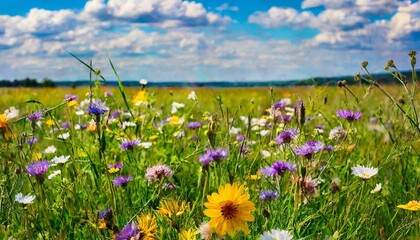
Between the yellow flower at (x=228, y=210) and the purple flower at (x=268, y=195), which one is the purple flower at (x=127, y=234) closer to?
the yellow flower at (x=228, y=210)


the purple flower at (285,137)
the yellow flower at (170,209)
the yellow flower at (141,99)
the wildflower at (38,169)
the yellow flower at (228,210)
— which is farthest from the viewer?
the yellow flower at (141,99)

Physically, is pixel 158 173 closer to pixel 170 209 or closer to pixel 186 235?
pixel 170 209

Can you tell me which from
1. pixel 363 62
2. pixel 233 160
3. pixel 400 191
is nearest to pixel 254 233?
pixel 363 62

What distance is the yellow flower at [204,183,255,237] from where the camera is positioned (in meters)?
1.06

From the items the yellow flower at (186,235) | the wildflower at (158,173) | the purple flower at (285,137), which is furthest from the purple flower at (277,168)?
the yellow flower at (186,235)

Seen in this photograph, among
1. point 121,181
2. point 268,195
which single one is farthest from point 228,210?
point 121,181

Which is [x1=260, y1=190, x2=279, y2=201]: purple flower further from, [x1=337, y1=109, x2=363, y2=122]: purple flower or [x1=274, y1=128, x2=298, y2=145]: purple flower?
[x1=337, y1=109, x2=363, y2=122]: purple flower

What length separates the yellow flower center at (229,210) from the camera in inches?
41.9

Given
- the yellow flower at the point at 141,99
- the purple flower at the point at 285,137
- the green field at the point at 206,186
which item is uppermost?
the yellow flower at the point at 141,99

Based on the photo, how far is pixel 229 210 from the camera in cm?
107

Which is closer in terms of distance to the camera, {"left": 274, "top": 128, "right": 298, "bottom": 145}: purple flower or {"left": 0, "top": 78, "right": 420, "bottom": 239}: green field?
{"left": 0, "top": 78, "right": 420, "bottom": 239}: green field

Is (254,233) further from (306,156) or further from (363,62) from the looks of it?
(363,62)

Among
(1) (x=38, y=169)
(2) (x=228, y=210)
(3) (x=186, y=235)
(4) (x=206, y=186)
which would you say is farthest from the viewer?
(4) (x=206, y=186)

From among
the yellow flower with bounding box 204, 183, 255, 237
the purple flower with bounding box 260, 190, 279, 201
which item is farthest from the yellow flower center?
the purple flower with bounding box 260, 190, 279, 201
